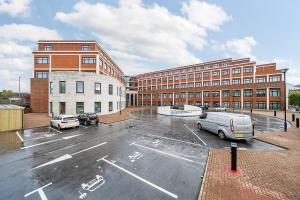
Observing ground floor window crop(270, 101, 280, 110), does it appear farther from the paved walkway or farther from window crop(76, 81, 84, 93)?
window crop(76, 81, 84, 93)

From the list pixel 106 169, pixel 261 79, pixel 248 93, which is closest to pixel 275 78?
pixel 261 79

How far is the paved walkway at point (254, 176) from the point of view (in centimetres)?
510

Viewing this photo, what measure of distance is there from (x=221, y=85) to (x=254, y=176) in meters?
53.5

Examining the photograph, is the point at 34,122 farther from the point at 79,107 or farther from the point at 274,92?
the point at 274,92

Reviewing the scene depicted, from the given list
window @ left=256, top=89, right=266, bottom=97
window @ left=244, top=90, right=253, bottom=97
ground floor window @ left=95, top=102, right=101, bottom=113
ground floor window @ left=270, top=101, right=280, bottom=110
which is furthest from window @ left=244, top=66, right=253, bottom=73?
ground floor window @ left=95, top=102, right=101, bottom=113

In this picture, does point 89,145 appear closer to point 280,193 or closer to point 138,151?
point 138,151

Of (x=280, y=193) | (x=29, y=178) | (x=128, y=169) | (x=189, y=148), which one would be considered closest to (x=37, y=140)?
(x=29, y=178)

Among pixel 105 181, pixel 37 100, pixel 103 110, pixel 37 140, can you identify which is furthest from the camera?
pixel 37 100

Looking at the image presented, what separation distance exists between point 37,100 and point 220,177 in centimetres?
3745

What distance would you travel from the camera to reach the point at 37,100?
32.2m

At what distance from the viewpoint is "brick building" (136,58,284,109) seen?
1842 inches

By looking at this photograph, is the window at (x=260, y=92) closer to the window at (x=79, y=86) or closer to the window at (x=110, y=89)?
the window at (x=110, y=89)

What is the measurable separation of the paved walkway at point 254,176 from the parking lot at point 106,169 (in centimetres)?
52

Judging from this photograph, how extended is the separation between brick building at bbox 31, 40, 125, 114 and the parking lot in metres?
16.7
